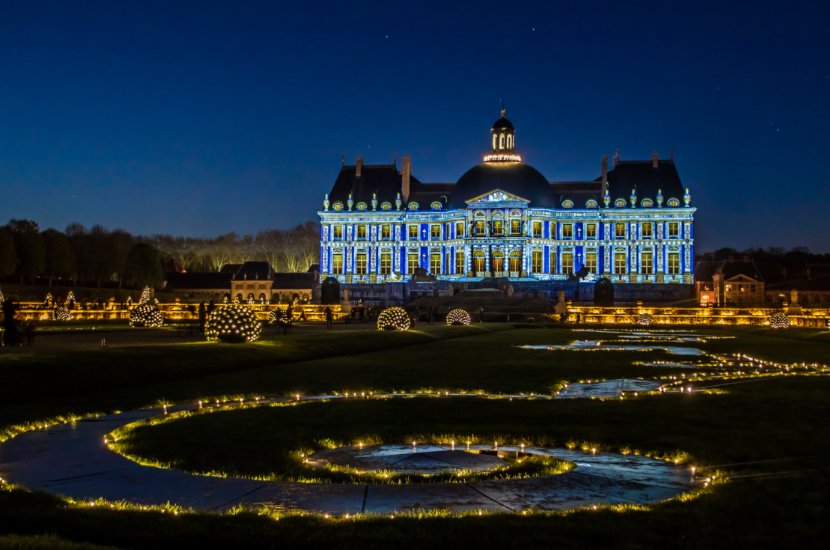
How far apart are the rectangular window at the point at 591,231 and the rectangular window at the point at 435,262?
65.6ft

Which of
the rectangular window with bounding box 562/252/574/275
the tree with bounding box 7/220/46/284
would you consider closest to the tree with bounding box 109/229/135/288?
the tree with bounding box 7/220/46/284

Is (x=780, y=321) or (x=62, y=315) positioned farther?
(x=62, y=315)

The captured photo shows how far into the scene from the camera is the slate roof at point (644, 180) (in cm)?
9800

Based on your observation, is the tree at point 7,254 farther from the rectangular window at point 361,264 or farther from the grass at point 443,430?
the grass at point 443,430

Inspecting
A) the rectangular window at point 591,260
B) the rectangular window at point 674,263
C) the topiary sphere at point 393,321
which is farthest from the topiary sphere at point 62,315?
the rectangular window at point 674,263

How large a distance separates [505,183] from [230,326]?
78.6m

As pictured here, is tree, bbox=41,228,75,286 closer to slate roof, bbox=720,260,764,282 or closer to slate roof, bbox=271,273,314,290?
slate roof, bbox=271,273,314,290

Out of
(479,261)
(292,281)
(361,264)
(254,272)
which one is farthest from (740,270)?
(254,272)

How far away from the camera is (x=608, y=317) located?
57.1m

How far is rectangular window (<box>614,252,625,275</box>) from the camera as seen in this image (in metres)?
97.9

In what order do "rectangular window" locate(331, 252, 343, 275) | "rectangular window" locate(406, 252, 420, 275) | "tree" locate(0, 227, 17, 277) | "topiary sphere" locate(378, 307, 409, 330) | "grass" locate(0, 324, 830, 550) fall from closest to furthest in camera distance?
"grass" locate(0, 324, 830, 550) < "topiary sphere" locate(378, 307, 409, 330) < "tree" locate(0, 227, 17, 277) < "rectangular window" locate(406, 252, 420, 275) < "rectangular window" locate(331, 252, 343, 275)

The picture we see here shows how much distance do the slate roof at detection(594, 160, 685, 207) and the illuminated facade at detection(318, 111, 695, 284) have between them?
0.13m

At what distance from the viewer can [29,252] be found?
282 feet

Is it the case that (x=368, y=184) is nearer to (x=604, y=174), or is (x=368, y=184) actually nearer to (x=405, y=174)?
(x=405, y=174)
